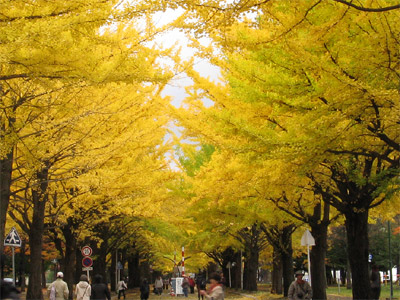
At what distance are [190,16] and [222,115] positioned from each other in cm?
408

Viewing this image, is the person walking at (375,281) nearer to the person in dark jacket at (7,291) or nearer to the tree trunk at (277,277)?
the person in dark jacket at (7,291)

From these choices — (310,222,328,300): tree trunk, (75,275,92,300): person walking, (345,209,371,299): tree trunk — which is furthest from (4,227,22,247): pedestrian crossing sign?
(310,222,328,300): tree trunk

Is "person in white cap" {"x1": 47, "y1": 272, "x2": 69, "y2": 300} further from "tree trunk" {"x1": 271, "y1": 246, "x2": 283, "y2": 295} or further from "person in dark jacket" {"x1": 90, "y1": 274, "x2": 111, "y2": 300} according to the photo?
"tree trunk" {"x1": 271, "y1": 246, "x2": 283, "y2": 295}

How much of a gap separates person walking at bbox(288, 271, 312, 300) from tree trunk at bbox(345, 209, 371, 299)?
8.18ft

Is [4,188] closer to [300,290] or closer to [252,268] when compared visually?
[300,290]

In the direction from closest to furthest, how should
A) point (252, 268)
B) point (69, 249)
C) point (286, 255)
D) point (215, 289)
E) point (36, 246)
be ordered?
1. point (215, 289)
2. point (36, 246)
3. point (69, 249)
4. point (286, 255)
5. point (252, 268)

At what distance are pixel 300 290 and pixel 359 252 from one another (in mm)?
2964

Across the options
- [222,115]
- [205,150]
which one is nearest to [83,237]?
[205,150]

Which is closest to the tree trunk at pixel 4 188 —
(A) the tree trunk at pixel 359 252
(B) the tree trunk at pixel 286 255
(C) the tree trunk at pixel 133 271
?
(A) the tree trunk at pixel 359 252

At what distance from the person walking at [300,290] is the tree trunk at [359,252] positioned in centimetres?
249

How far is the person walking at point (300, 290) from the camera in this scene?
1020 centimetres

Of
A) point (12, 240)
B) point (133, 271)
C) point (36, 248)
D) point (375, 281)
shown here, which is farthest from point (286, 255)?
point (133, 271)

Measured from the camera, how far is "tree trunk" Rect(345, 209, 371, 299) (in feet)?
40.3

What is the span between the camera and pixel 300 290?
10.2 metres
